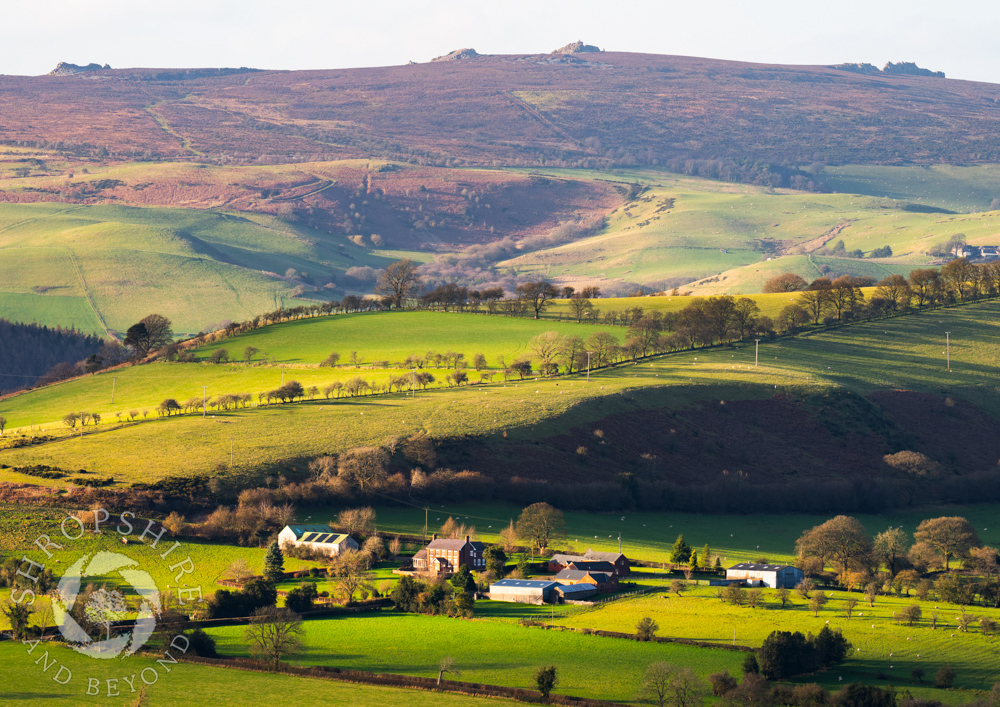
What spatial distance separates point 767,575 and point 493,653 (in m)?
27.5

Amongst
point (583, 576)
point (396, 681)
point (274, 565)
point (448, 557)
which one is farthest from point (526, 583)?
point (396, 681)

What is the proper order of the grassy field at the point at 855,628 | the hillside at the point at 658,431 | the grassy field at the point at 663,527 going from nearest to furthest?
the grassy field at the point at 855,628 < the grassy field at the point at 663,527 < the hillside at the point at 658,431

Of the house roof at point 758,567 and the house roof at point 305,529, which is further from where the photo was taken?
the house roof at point 305,529

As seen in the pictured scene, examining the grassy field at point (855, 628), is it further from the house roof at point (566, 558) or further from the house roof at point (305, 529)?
the house roof at point (305, 529)

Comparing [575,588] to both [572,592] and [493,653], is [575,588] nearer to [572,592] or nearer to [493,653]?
[572,592]

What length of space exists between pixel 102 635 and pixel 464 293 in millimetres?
123701

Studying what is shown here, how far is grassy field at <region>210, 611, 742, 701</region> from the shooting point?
5656cm

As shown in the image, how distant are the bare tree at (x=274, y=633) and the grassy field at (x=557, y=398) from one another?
1455 inches

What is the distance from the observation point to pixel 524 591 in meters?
74.7

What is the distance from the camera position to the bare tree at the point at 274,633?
191 ft

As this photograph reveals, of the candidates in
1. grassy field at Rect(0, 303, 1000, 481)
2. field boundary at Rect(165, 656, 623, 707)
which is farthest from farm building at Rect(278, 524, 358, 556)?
field boundary at Rect(165, 656, 623, 707)

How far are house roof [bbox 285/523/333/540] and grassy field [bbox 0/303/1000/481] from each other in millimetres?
12331

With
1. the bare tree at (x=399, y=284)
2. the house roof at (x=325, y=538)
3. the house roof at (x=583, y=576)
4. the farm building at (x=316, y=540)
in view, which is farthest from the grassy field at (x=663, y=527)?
the bare tree at (x=399, y=284)

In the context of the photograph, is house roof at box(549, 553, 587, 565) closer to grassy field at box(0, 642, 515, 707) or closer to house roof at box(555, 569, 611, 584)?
house roof at box(555, 569, 611, 584)
